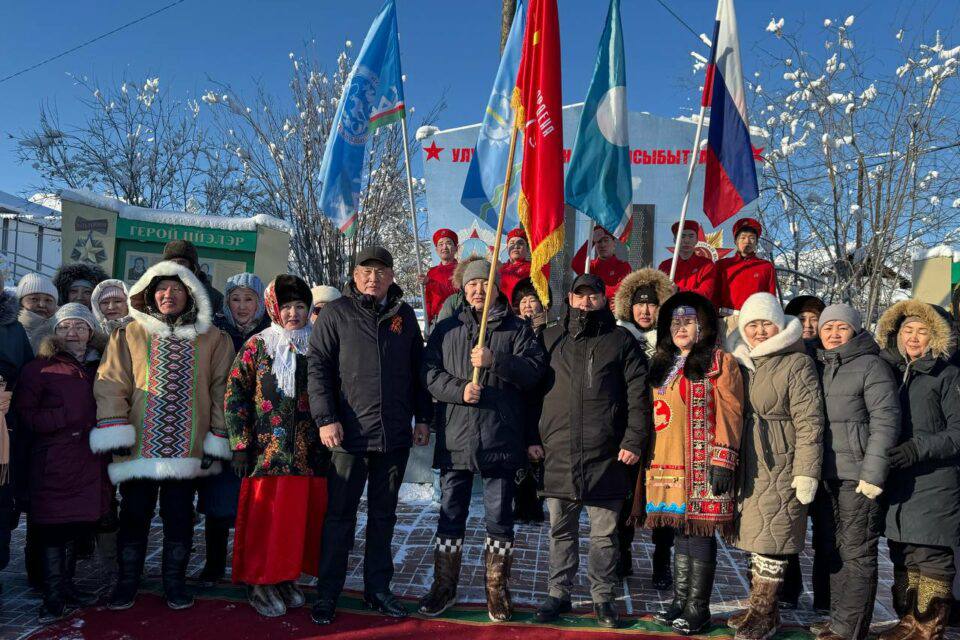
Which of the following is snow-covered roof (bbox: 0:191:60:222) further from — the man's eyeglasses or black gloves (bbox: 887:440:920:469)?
black gloves (bbox: 887:440:920:469)

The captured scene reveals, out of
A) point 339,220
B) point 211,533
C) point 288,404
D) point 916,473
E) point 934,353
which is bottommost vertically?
point 211,533

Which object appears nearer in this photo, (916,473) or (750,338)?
(916,473)

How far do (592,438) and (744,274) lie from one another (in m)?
2.94

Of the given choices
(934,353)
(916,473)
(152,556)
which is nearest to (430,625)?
(152,556)

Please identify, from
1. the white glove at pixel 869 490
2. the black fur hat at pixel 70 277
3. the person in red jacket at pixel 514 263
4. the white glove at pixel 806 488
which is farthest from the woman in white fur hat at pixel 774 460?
the black fur hat at pixel 70 277

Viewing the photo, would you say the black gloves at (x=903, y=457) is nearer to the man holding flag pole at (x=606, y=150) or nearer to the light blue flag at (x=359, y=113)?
the man holding flag pole at (x=606, y=150)

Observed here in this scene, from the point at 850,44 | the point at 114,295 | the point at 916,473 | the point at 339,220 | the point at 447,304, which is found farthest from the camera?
the point at 850,44

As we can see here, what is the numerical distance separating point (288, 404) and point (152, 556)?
189 centimetres

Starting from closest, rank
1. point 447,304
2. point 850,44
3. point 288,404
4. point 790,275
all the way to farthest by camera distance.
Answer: point 288,404 < point 447,304 < point 850,44 < point 790,275

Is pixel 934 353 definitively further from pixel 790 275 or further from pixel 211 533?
pixel 790 275

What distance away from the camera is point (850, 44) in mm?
8188

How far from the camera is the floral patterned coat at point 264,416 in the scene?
375 centimetres

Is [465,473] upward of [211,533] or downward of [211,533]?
upward

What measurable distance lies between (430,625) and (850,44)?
8.55 m
